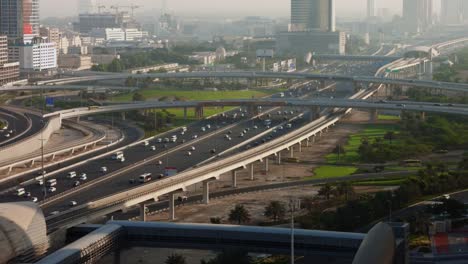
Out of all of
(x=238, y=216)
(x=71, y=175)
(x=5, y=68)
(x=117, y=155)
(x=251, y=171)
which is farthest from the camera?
(x=5, y=68)

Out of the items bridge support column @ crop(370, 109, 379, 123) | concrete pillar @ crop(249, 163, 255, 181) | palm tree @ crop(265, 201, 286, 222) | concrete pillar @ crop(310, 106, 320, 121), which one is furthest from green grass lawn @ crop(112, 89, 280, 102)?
palm tree @ crop(265, 201, 286, 222)

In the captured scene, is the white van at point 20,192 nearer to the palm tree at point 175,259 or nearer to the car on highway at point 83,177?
the car on highway at point 83,177

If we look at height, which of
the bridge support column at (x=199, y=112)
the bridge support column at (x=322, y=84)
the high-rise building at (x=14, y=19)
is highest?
the high-rise building at (x=14, y=19)

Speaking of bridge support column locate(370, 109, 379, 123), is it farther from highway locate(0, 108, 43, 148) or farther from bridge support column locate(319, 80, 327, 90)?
bridge support column locate(319, 80, 327, 90)

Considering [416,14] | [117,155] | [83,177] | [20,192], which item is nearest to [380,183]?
[83,177]

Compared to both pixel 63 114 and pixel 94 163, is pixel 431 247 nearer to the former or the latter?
pixel 94 163

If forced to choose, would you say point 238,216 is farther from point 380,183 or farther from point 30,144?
point 30,144

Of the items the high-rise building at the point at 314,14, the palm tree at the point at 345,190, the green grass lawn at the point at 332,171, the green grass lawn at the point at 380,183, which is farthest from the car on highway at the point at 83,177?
the high-rise building at the point at 314,14

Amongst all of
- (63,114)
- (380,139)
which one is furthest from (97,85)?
(380,139)
